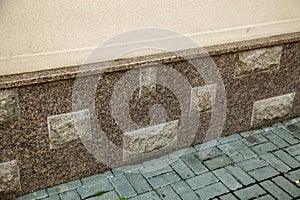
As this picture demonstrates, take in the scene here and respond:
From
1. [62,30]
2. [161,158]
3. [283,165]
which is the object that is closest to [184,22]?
[62,30]

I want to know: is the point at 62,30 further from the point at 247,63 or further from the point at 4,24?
the point at 247,63

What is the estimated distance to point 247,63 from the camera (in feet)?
13.0

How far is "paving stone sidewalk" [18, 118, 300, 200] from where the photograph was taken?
11.5 ft

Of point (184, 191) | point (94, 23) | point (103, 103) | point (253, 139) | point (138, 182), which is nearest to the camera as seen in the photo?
point (94, 23)

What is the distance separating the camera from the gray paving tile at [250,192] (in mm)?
3506

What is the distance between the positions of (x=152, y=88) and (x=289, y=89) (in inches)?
68.8

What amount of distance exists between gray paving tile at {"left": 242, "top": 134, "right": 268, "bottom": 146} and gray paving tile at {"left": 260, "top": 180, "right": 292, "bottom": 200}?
24.0 inches

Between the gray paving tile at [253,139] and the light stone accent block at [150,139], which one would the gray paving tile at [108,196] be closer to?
the light stone accent block at [150,139]

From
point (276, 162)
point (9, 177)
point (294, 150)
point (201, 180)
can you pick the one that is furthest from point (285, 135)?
point (9, 177)

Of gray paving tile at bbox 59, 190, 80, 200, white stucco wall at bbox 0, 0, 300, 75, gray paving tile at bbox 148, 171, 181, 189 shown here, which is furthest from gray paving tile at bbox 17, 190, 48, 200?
white stucco wall at bbox 0, 0, 300, 75

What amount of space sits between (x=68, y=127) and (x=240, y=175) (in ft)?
5.50

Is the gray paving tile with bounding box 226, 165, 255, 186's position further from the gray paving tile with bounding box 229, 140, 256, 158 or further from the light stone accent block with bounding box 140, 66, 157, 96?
the light stone accent block with bounding box 140, 66, 157, 96

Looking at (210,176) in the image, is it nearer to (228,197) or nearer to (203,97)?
(228,197)

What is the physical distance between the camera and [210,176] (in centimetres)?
374
